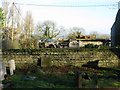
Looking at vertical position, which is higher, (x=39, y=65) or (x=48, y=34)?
(x=48, y=34)

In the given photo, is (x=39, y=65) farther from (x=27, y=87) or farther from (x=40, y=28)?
(x=40, y=28)

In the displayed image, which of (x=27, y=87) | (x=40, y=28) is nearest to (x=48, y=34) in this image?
(x=40, y=28)

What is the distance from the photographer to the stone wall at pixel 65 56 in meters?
12.1

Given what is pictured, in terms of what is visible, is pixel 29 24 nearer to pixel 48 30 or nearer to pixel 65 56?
pixel 48 30

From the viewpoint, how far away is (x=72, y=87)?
6336 mm

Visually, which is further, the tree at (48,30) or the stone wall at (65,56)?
the tree at (48,30)

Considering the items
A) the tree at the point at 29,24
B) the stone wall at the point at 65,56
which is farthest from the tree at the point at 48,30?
the stone wall at the point at 65,56

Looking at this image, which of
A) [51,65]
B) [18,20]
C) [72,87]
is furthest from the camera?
[18,20]

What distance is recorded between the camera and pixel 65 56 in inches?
478

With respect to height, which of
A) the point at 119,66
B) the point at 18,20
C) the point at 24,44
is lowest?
the point at 119,66

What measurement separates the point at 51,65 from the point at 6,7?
87.5 ft

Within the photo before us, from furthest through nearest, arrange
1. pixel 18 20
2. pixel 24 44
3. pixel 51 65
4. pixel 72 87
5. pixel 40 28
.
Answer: pixel 40 28
pixel 18 20
pixel 24 44
pixel 51 65
pixel 72 87

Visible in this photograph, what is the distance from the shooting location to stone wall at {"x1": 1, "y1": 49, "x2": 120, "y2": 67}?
1206 cm

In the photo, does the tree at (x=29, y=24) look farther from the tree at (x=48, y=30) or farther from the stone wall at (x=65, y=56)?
the stone wall at (x=65, y=56)
